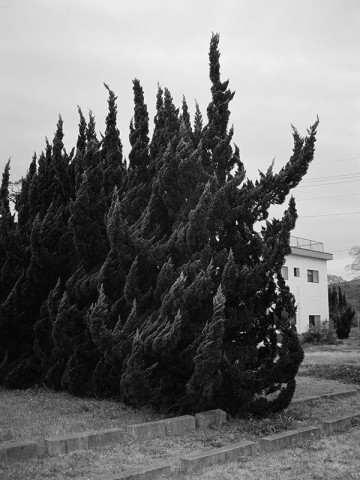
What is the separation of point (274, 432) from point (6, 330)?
5.89m

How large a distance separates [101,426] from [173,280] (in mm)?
2229

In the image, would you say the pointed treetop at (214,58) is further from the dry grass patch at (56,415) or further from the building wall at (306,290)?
the building wall at (306,290)

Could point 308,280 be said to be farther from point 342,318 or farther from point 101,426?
point 101,426

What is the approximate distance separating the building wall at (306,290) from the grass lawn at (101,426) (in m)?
22.7

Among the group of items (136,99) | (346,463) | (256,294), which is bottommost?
(346,463)

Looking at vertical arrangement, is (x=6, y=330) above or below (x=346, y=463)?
above

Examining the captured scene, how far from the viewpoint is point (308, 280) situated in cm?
3412

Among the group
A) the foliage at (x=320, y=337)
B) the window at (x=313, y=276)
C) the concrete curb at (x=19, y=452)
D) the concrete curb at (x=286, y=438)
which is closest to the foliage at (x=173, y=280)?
the concrete curb at (x=286, y=438)

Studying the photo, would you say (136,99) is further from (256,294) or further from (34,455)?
(34,455)

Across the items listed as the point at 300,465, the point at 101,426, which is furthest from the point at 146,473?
the point at 101,426

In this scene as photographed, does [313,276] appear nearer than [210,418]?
No

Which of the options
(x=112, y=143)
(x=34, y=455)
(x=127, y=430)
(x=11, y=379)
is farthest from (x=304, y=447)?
(x=112, y=143)

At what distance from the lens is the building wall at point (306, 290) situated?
108 ft

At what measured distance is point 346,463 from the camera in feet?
18.7
